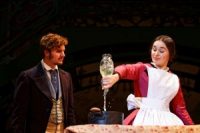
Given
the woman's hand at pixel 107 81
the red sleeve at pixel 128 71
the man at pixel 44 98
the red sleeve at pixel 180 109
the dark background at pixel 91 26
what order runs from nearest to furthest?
1. the woman's hand at pixel 107 81
2. the red sleeve at pixel 128 71
3. the red sleeve at pixel 180 109
4. the man at pixel 44 98
5. the dark background at pixel 91 26

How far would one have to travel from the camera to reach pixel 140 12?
27.4 ft

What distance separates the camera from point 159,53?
12.8 feet

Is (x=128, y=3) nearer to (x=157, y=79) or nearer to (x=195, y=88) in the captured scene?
(x=195, y=88)

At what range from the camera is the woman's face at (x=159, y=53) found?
390cm

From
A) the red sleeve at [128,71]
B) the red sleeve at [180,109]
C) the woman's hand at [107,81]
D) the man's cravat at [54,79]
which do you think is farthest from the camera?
the man's cravat at [54,79]

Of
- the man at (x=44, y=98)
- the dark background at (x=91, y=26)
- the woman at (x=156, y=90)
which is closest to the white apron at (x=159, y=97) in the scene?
the woman at (x=156, y=90)

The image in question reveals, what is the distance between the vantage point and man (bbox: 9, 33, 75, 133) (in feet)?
13.1

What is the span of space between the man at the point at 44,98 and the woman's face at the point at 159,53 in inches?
28.3

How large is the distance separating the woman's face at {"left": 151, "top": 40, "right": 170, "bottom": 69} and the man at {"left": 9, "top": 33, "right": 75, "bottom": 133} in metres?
0.72

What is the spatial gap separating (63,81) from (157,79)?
769mm

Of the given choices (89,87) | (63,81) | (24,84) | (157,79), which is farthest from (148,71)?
(89,87)

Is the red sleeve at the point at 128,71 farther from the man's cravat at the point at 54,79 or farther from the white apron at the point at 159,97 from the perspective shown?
the man's cravat at the point at 54,79

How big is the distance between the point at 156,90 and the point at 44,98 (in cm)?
86

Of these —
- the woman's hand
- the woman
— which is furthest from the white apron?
the woman's hand
